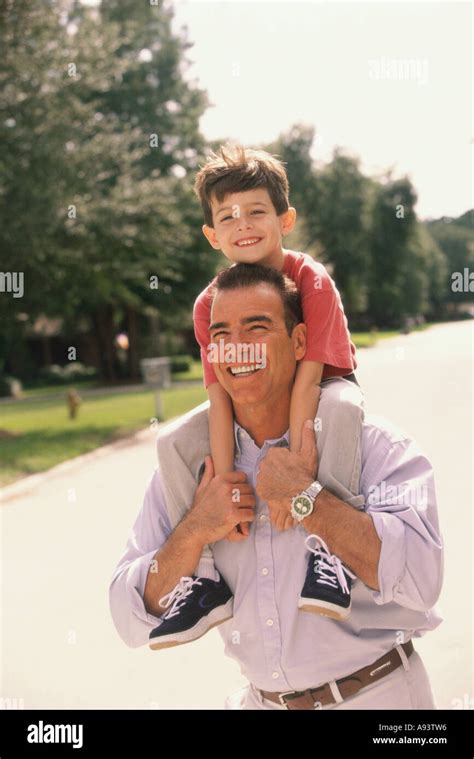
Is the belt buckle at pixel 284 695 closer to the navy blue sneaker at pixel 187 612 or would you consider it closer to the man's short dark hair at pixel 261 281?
the navy blue sneaker at pixel 187 612

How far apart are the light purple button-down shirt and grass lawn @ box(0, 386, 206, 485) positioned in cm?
986

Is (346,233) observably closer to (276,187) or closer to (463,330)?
(463,330)

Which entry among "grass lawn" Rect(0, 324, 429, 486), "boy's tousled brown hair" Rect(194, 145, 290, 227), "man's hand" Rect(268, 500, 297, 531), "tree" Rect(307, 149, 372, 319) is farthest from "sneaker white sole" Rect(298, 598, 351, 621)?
"tree" Rect(307, 149, 372, 319)

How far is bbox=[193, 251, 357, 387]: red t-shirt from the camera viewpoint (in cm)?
270

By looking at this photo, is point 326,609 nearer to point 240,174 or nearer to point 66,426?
point 240,174

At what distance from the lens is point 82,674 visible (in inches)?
216

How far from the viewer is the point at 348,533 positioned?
84.7 inches

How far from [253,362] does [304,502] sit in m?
0.39

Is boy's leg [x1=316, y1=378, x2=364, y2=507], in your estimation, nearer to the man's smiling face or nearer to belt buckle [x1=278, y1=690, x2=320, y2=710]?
the man's smiling face

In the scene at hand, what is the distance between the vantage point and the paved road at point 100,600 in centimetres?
518

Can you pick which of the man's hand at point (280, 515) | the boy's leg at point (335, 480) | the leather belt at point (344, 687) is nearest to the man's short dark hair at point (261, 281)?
the boy's leg at point (335, 480)

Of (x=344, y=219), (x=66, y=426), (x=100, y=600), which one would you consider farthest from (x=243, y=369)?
(x=344, y=219)
